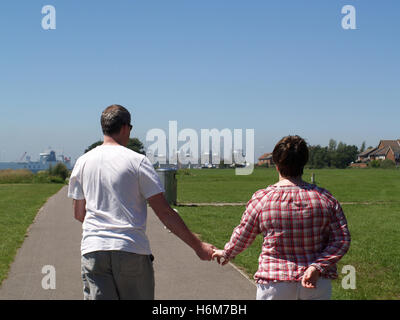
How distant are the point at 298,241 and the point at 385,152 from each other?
15378 cm

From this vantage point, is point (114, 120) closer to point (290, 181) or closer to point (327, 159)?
point (290, 181)

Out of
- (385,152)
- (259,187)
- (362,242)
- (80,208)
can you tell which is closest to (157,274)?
(80,208)

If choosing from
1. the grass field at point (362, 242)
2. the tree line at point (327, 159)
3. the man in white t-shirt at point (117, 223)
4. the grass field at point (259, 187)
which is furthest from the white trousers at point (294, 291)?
the tree line at point (327, 159)

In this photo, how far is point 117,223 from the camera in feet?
10.2

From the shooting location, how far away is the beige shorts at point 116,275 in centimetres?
308

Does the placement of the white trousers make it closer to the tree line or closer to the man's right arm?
the man's right arm

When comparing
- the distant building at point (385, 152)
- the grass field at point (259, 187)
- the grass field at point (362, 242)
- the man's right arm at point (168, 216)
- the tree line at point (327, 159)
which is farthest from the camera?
the distant building at point (385, 152)

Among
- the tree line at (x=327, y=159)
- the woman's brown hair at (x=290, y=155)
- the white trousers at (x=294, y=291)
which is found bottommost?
the tree line at (x=327, y=159)

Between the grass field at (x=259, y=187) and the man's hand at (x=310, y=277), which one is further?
the grass field at (x=259, y=187)

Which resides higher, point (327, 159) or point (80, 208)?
point (80, 208)

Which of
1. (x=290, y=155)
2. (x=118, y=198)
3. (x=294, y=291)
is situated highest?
(x=290, y=155)

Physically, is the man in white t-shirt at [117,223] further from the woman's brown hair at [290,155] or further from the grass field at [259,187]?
the grass field at [259,187]

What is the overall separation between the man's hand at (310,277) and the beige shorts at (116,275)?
0.94m
